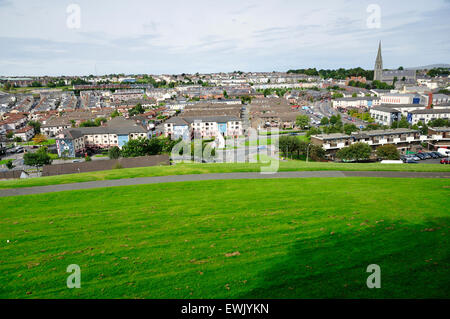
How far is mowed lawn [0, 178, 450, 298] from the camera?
6.32 meters

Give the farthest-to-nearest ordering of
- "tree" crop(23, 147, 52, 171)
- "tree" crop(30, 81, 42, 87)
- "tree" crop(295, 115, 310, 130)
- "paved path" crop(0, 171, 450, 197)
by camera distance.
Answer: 1. "tree" crop(30, 81, 42, 87)
2. "tree" crop(295, 115, 310, 130)
3. "tree" crop(23, 147, 52, 171)
4. "paved path" crop(0, 171, 450, 197)

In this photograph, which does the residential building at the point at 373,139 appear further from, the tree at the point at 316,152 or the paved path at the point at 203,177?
the paved path at the point at 203,177

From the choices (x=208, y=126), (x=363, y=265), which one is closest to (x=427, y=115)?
(x=208, y=126)

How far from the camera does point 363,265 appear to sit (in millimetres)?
6832

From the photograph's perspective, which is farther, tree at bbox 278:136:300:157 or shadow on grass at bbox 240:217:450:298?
tree at bbox 278:136:300:157

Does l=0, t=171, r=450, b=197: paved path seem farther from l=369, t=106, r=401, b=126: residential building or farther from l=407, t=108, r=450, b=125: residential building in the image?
l=407, t=108, r=450, b=125: residential building

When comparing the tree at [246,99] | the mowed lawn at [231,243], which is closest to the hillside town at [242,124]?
the tree at [246,99]

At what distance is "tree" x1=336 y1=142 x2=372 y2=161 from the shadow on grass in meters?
23.5

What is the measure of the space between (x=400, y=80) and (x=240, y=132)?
9911 cm

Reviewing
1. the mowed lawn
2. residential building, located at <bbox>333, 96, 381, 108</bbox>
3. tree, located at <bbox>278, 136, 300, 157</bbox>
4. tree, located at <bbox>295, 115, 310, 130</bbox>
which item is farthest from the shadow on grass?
residential building, located at <bbox>333, 96, 381, 108</bbox>

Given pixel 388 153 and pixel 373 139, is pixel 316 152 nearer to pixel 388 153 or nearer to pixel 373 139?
pixel 388 153

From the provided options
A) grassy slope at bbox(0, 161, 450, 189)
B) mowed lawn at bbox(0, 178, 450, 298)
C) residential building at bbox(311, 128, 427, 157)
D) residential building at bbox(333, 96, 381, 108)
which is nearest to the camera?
mowed lawn at bbox(0, 178, 450, 298)

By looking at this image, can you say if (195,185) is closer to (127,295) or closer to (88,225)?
(88,225)
